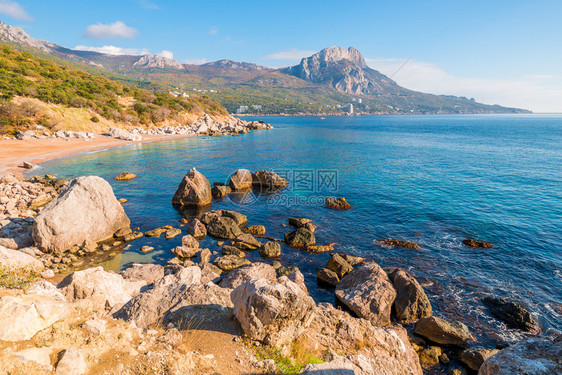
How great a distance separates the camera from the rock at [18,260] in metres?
14.7

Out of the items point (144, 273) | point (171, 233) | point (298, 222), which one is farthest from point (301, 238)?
point (144, 273)

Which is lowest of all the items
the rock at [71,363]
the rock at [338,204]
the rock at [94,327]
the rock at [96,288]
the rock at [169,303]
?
the rock at [338,204]

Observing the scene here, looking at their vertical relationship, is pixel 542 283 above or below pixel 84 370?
below

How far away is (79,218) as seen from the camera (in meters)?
21.1

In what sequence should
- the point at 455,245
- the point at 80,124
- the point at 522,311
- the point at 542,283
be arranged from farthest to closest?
the point at 80,124 < the point at 455,245 < the point at 542,283 < the point at 522,311

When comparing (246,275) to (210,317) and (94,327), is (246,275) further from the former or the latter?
(94,327)

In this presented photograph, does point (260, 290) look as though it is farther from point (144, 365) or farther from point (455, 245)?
point (455, 245)

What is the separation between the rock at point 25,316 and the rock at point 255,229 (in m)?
17.6

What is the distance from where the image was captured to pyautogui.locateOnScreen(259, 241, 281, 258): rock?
2123cm

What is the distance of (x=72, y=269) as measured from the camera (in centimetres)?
1811

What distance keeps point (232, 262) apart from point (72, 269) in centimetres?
1091

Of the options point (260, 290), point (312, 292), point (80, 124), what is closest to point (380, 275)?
point (312, 292)

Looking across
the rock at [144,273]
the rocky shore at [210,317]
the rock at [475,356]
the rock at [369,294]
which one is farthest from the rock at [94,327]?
the rock at [475,356]

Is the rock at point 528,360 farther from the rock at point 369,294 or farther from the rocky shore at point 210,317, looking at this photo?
the rock at point 369,294
